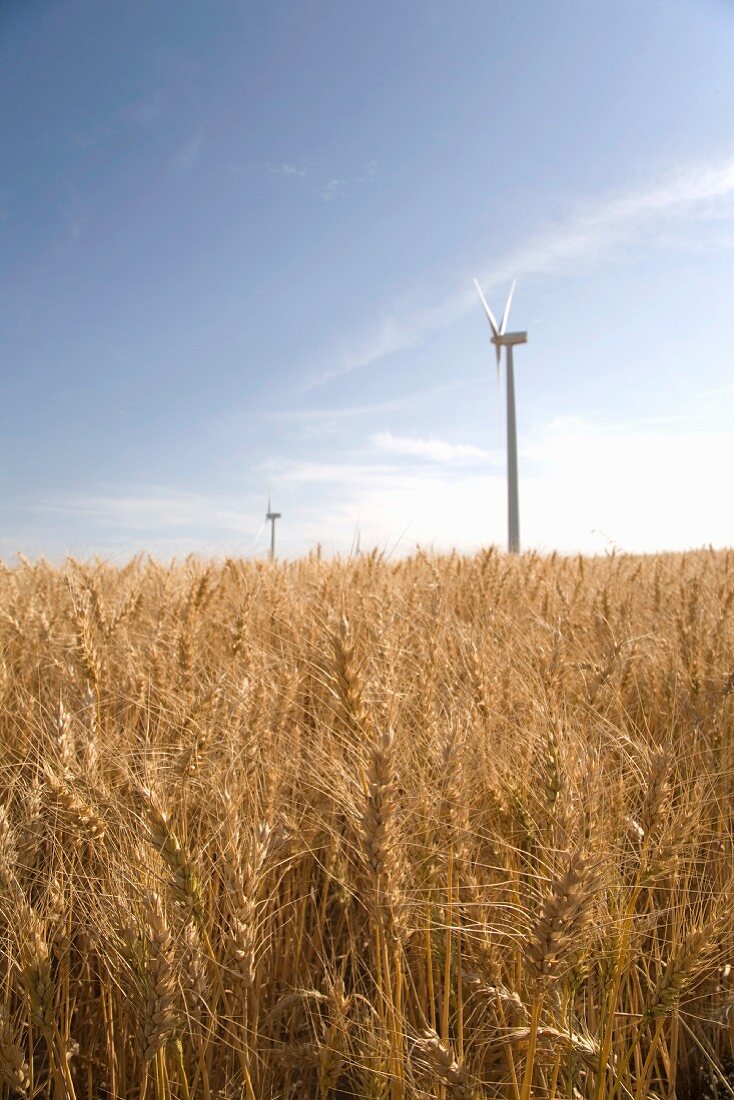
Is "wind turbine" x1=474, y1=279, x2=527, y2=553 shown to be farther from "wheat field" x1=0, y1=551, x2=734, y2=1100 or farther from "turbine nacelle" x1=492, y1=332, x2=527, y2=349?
"wheat field" x1=0, y1=551, x2=734, y2=1100

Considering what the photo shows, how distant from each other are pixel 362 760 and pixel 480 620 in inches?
103

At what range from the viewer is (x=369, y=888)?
1398mm

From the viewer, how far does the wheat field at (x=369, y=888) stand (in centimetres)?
133

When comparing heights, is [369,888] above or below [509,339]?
below

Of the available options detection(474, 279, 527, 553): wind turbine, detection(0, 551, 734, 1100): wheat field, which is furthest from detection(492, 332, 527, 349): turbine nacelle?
detection(0, 551, 734, 1100): wheat field

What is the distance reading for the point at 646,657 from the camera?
3475 mm

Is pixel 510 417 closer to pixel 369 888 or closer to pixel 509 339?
pixel 509 339

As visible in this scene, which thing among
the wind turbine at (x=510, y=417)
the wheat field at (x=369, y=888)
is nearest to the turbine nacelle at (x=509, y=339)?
the wind turbine at (x=510, y=417)

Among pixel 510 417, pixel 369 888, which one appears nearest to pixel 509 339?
pixel 510 417

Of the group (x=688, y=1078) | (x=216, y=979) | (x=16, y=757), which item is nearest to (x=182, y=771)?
(x=216, y=979)

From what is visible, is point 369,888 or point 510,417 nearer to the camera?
point 369,888

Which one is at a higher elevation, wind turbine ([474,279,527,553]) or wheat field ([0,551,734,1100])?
wind turbine ([474,279,527,553])

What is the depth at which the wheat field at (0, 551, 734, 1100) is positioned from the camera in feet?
4.35

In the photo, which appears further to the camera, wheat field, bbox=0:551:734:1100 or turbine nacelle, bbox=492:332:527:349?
turbine nacelle, bbox=492:332:527:349
